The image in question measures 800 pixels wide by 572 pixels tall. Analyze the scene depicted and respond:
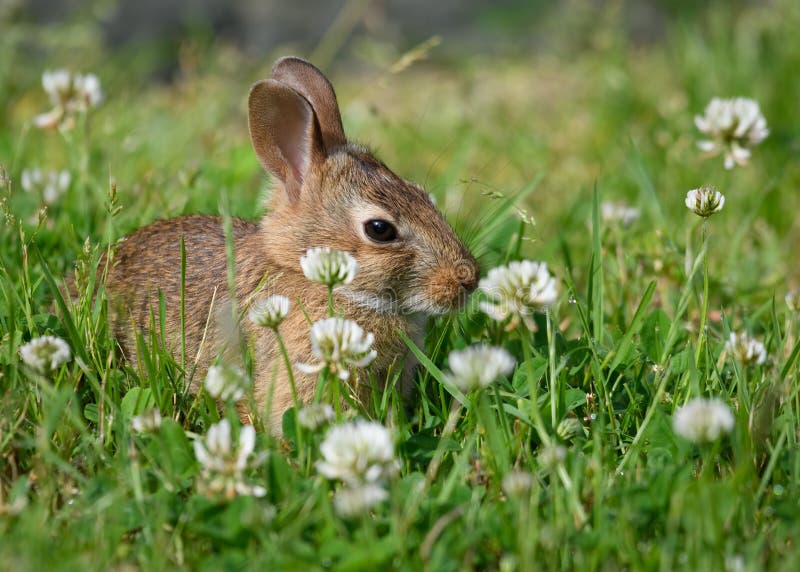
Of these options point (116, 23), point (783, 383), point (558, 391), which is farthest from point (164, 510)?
point (116, 23)

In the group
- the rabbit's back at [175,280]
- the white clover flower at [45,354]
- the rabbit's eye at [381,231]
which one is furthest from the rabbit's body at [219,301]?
→ the white clover flower at [45,354]

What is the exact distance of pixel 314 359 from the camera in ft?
11.6

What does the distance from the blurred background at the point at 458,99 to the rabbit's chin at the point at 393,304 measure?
0.48 m

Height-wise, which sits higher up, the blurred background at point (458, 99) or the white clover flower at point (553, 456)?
the blurred background at point (458, 99)

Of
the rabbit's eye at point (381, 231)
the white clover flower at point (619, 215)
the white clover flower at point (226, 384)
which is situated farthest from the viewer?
the white clover flower at point (619, 215)

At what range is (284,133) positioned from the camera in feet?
12.8

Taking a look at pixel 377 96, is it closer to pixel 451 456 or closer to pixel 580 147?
pixel 580 147

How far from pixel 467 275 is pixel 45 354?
1.52 m

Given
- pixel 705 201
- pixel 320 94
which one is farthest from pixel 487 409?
pixel 320 94

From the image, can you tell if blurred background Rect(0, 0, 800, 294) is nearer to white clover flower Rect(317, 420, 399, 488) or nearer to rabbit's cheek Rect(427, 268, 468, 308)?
rabbit's cheek Rect(427, 268, 468, 308)

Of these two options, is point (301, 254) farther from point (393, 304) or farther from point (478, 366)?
point (478, 366)

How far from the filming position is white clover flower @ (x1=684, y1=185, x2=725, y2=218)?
324 centimetres

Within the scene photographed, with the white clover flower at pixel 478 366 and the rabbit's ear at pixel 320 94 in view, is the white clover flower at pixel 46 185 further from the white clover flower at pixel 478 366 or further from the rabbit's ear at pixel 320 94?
the white clover flower at pixel 478 366

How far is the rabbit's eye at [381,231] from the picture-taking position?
3703 mm
